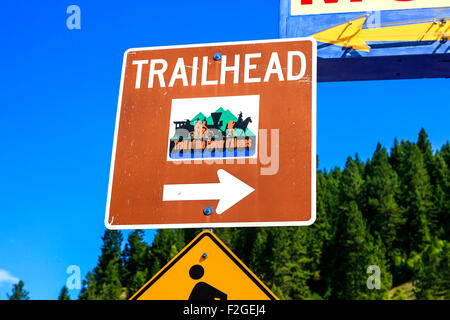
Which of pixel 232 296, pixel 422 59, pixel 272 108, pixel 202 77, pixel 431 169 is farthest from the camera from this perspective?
pixel 431 169

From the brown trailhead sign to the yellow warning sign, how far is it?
26 cm

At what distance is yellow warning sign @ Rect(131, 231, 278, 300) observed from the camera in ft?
11.8

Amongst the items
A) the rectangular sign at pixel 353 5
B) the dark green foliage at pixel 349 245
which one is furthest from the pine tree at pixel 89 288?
→ the rectangular sign at pixel 353 5

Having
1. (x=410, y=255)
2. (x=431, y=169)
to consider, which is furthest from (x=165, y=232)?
(x=431, y=169)

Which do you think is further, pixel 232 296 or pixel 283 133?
pixel 283 133

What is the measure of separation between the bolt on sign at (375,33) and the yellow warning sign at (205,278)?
4.98 meters

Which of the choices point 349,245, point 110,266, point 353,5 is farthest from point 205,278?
point 110,266

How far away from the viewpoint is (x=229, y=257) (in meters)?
3.70

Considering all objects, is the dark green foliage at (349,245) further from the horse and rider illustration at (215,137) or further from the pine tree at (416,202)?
the horse and rider illustration at (215,137)

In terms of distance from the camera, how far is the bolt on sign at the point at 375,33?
7883mm

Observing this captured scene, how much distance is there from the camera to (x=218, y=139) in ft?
13.5
